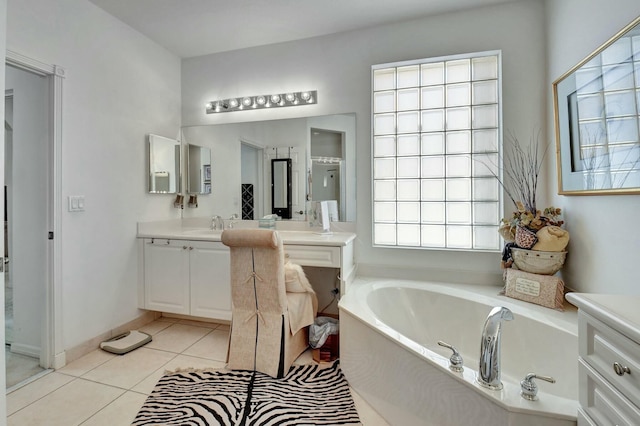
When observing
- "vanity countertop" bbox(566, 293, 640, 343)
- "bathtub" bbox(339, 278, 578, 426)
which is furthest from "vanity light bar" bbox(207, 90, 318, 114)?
"vanity countertop" bbox(566, 293, 640, 343)

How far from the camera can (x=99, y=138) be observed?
7.79ft

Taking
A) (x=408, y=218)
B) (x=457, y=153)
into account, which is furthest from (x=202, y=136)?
(x=457, y=153)

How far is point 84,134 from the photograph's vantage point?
225 cm

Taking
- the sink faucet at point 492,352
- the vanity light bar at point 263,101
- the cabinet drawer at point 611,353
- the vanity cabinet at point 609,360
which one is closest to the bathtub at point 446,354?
the sink faucet at point 492,352

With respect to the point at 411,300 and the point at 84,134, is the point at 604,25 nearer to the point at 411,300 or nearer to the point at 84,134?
the point at 411,300

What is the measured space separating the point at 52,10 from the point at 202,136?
1.38 metres

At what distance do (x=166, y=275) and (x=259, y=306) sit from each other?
1.15 m

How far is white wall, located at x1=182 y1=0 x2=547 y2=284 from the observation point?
7.49 ft

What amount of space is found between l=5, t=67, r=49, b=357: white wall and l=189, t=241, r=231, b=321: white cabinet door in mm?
972

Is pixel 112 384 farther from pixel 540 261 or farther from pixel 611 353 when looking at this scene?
pixel 540 261

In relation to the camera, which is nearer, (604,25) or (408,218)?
(604,25)

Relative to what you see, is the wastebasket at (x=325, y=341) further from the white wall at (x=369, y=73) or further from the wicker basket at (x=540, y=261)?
the wicker basket at (x=540, y=261)

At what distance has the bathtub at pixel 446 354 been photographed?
44.8 inches

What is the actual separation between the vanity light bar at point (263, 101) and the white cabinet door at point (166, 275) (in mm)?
1403
